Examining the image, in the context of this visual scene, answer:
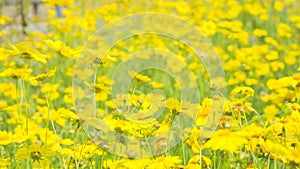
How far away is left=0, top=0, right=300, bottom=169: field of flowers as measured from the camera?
3.60 ft

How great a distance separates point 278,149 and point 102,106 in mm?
1610

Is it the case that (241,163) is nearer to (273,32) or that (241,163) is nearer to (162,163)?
(162,163)

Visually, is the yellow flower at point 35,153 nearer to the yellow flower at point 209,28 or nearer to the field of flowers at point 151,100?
the field of flowers at point 151,100

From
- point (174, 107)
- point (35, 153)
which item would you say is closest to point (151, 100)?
Result: point (174, 107)

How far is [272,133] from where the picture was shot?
1016mm

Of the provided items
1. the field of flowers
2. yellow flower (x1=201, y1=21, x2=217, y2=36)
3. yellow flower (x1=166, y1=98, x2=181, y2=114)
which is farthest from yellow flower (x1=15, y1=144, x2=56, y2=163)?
yellow flower (x1=201, y1=21, x2=217, y2=36)

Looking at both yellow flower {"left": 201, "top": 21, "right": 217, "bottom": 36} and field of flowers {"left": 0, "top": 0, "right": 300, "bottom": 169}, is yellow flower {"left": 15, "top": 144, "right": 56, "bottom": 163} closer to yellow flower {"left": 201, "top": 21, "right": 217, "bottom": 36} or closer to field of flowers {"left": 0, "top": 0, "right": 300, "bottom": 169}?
field of flowers {"left": 0, "top": 0, "right": 300, "bottom": 169}

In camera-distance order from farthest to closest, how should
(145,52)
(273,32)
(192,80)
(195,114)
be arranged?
(273,32) < (145,52) < (192,80) < (195,114)

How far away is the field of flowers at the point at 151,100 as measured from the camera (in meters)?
1.10

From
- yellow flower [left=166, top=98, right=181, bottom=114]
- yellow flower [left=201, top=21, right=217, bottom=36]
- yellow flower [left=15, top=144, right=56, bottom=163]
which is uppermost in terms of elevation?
yellow flower [left=201, top=21, right=217, bottom=36]

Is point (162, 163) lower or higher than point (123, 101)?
lower

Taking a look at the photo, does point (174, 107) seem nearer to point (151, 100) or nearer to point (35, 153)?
point (151, 100)

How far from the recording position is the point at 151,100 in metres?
1.24

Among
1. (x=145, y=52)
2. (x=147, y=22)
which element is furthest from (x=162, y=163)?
(x=147, y=22)
